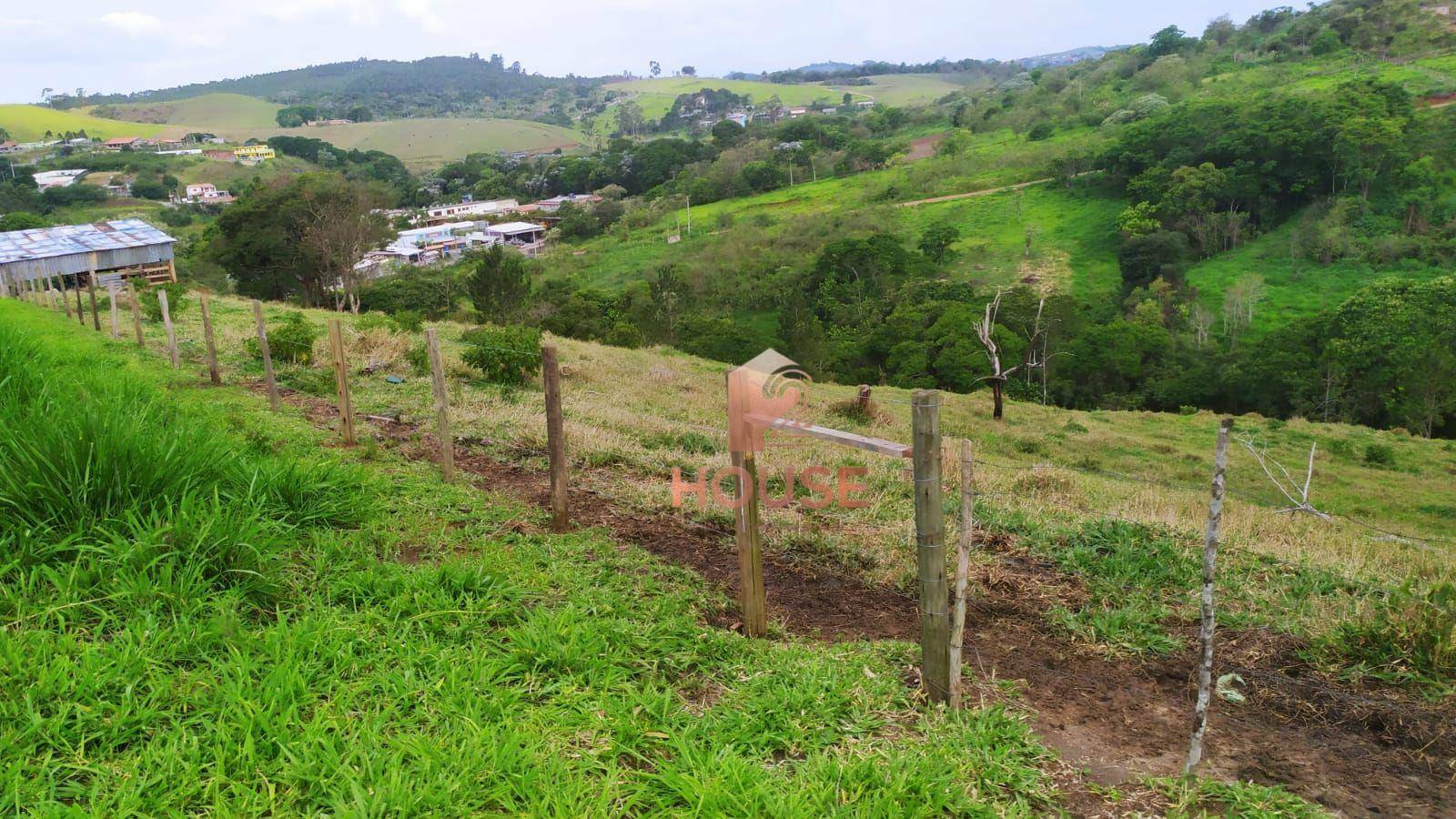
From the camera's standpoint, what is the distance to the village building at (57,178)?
80.2 meters

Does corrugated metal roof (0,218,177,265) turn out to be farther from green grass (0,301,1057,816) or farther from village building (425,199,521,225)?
village building (425,199,521,225)

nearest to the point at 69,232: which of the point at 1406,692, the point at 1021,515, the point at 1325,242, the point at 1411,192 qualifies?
the point at 1021,515

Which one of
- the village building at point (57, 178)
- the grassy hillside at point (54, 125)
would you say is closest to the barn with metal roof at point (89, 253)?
the village building at point (57, 178)

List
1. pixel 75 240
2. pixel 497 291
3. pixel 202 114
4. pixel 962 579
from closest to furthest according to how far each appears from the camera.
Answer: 1. pixel 962 579
2. pixel 75 240
3. pixel 497 291
4. pixel 202 114

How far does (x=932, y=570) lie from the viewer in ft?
11.7

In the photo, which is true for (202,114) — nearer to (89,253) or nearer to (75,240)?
(75,240)

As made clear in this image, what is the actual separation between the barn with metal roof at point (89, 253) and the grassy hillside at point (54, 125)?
142 metres

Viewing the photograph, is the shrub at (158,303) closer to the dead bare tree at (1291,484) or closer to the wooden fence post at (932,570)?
the wooden fence post at (932,570)

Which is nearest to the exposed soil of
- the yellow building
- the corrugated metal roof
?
the corrugated metal roof

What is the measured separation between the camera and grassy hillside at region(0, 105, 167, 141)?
144500 millimetres

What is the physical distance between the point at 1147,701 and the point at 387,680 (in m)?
3.26

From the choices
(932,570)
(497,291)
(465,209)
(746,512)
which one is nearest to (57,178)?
(465,209)

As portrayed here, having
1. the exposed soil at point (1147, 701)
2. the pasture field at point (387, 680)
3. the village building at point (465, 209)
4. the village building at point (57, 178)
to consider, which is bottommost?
the exposed soil at point (1147, 701)

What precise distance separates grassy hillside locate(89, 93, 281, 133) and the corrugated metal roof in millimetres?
163818
